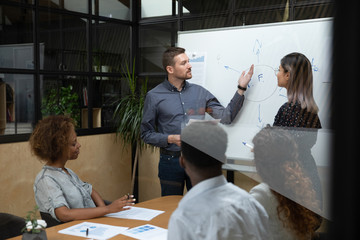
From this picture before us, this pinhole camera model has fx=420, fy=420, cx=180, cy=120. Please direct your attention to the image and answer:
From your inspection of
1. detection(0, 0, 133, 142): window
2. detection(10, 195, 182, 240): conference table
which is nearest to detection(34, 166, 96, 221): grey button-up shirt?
detection(10, 195, 182, 240): conference table

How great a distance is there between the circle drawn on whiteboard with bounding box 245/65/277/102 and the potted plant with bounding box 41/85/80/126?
2.07m

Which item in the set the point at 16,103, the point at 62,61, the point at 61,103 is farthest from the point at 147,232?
the point at 62,61

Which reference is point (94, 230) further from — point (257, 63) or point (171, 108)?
point (171, 108)

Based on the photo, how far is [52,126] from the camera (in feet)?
5.96

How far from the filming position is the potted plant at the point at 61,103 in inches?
126

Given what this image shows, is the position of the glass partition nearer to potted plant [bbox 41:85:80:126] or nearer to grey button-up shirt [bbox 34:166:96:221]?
potted plant [bbox 41:85:80:126]

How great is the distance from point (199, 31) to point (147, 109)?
22.7 inches

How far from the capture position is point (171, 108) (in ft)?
7.51

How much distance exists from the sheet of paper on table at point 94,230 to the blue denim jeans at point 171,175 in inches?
29.6

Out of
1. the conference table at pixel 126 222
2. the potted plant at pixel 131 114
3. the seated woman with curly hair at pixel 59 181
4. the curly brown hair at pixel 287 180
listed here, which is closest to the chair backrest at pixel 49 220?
the seated woman with curly hair at pixel 59 181

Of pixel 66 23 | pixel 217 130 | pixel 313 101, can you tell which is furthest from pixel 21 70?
pixel 313 101

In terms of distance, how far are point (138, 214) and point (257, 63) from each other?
2.45 ft

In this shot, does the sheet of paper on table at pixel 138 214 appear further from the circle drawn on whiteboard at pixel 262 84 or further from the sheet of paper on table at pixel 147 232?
the circle drawn on whiteboard at pixel 262 84

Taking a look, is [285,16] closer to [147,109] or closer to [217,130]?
[217,130]
